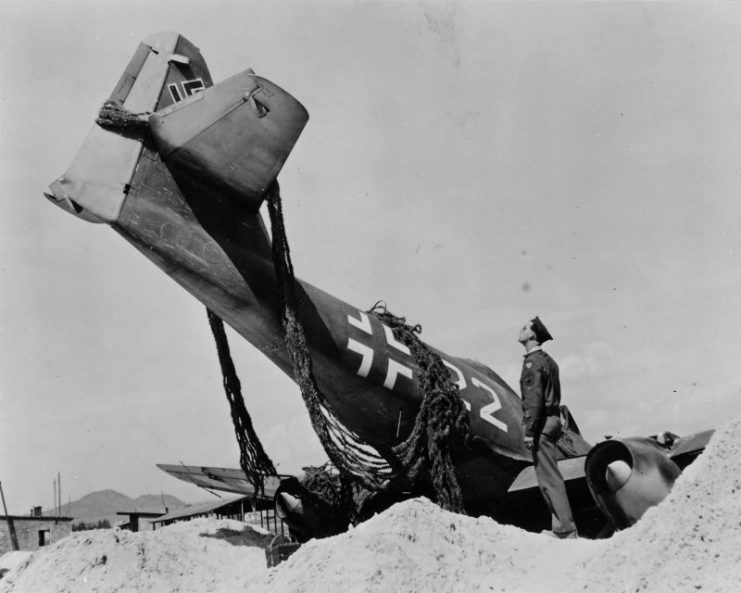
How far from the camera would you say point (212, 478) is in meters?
9.30

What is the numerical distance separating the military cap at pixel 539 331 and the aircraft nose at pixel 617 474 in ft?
4.09

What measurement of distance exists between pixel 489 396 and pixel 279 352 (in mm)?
2651

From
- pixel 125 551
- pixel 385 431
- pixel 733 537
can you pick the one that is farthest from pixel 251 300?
pixel 733 537

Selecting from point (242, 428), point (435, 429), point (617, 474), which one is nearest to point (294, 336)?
point (242, 428)

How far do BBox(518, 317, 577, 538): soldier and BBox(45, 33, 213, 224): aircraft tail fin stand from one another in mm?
3724

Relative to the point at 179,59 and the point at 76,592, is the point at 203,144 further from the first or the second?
the point at 76,592

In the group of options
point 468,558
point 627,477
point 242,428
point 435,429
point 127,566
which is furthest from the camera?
point 435,429

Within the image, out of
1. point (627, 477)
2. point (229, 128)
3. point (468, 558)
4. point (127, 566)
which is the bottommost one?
point (468, 558)

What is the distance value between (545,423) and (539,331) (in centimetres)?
85

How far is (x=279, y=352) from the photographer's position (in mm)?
6641

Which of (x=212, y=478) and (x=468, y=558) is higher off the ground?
(x=212, y=478)

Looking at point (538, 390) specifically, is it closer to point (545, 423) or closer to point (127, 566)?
point (545, 423)

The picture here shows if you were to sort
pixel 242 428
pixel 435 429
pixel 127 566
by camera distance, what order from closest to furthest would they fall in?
pixel 127 566 → pixel 242 428 → pixel 435 429

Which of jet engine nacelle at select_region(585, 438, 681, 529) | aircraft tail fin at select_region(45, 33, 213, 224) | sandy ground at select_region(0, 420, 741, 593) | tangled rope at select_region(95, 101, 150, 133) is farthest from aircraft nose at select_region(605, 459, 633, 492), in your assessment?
tangled rope at select_region(95, 101, 150, 133)
